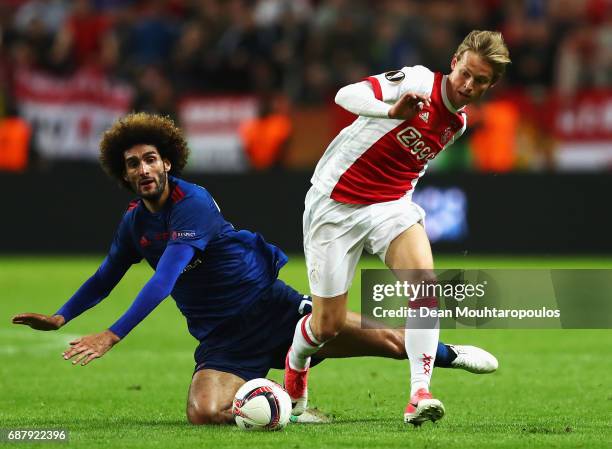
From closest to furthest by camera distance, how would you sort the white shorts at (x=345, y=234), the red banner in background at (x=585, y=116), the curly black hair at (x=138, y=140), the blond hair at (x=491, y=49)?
the blond hair at (x=491, y=49)
the white shorts at (x=345, y=234)
the curly black hair at (x=138, y=140)
the red banner in background at (x=585, y=116)

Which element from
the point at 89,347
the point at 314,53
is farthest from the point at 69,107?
the point at 89,347

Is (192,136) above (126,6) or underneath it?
underneath

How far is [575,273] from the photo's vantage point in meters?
12.0

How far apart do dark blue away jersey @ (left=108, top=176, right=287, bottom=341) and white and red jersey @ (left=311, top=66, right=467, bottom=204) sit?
1.89ft

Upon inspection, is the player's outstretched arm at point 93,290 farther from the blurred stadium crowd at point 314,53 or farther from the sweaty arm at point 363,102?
the blurred stadium crowd at point 314,53

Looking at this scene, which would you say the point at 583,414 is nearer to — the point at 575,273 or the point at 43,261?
the point at 575,273

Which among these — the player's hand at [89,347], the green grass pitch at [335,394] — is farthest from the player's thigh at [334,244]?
the player's hand at [89,347]

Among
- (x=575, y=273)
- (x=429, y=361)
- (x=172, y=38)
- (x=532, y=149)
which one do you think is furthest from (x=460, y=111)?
(x=172, y=38)

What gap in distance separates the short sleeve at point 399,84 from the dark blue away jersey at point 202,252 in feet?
3.58

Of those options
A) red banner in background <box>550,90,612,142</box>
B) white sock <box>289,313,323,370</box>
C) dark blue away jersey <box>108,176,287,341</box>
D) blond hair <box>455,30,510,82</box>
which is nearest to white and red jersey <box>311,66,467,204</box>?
blond hair <box>455,30,510,82</box>

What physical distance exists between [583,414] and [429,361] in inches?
38.7

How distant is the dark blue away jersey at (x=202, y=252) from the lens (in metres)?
6.74

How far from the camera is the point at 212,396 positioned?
22.3 feet

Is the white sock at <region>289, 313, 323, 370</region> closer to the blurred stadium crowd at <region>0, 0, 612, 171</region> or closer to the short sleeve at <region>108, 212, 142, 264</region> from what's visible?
the short sleeve at <region>108, 212, 142, 264</region>
